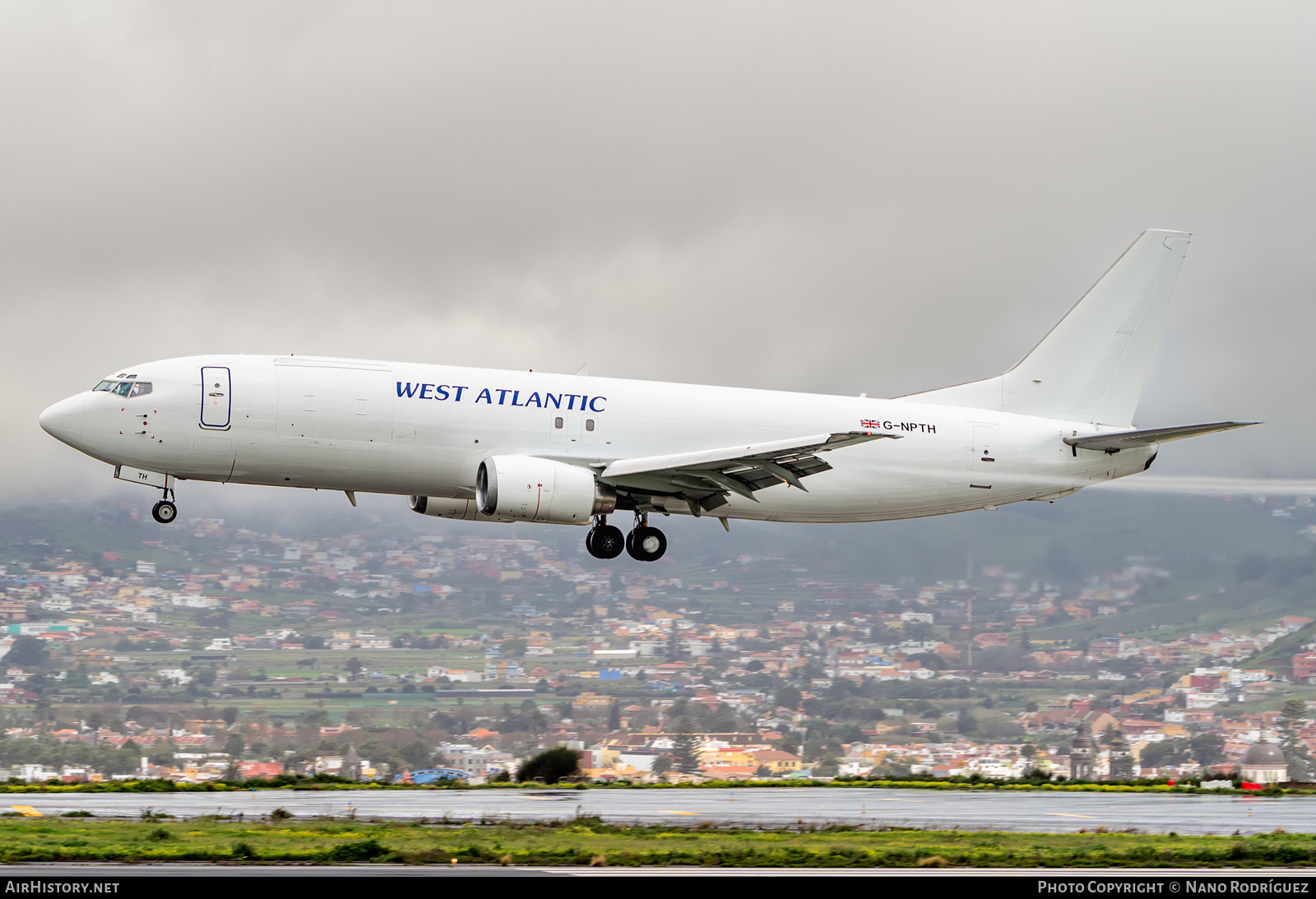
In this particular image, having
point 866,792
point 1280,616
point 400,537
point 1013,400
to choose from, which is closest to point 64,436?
point 866,792

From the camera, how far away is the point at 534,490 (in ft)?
107

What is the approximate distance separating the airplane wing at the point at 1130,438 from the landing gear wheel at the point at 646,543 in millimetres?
12770

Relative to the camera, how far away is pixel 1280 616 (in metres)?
63.7

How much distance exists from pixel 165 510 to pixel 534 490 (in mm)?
9462

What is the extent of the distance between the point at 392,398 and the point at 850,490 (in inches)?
521

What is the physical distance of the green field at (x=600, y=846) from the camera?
72.3 feet

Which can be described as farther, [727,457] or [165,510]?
[165,510]

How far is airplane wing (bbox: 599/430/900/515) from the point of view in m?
33.0

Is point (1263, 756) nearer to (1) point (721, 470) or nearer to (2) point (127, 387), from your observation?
(1) point (721, 470)

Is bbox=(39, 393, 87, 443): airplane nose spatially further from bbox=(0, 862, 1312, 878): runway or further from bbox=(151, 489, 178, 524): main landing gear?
bbox=(0, 862, 1312, 878): runway

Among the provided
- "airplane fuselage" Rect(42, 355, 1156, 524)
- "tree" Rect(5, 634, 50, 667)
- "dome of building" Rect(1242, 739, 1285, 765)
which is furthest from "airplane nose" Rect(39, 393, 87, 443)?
"tree" Rect(5, 634, 50, 667)

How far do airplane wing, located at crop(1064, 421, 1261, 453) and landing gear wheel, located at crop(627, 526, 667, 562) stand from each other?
12.8 metres

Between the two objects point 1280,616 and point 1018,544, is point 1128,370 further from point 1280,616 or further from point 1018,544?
point 1280,616

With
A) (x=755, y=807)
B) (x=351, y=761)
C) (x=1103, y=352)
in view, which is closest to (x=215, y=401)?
(x=755, y=807)
